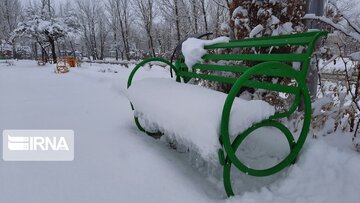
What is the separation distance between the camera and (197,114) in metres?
1.95

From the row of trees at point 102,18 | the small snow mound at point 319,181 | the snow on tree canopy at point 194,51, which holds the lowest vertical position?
the small snow mound at point 319,181

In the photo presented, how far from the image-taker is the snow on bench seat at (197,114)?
181 cm

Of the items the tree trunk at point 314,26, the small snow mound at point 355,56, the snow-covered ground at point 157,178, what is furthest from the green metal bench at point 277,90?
the tree trunk at point 314,26

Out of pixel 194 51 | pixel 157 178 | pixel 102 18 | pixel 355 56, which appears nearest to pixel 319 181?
pixel 355 56

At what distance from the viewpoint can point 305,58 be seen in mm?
1922

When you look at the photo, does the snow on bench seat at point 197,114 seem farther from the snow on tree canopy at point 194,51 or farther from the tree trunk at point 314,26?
the tree trunk at point 314,26

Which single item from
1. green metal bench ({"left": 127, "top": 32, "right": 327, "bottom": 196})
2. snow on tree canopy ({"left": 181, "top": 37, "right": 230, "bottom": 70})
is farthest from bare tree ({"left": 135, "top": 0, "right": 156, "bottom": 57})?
green metal bench ({"left": 127, "top": 32, "right": 327, "bottom": 196})

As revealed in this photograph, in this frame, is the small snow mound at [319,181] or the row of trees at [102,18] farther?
the row of trees at [102,18]

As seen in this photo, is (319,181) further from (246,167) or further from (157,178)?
(157,178)

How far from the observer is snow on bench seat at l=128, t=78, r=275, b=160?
5.95ft

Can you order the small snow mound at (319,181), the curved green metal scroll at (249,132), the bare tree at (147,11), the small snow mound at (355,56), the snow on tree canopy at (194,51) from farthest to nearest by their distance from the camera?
the bare tree at (147,11), the snow on tree canopy at (194,51), the small snow mound at (355,56), the small snow mound at (319,181), the curved green metal scroll at (249,132)

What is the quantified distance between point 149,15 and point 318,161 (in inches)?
1082

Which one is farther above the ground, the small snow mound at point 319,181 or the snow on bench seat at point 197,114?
the snow on bench seat at point 197,114

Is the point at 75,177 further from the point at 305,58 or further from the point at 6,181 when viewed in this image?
the point at 305,58
